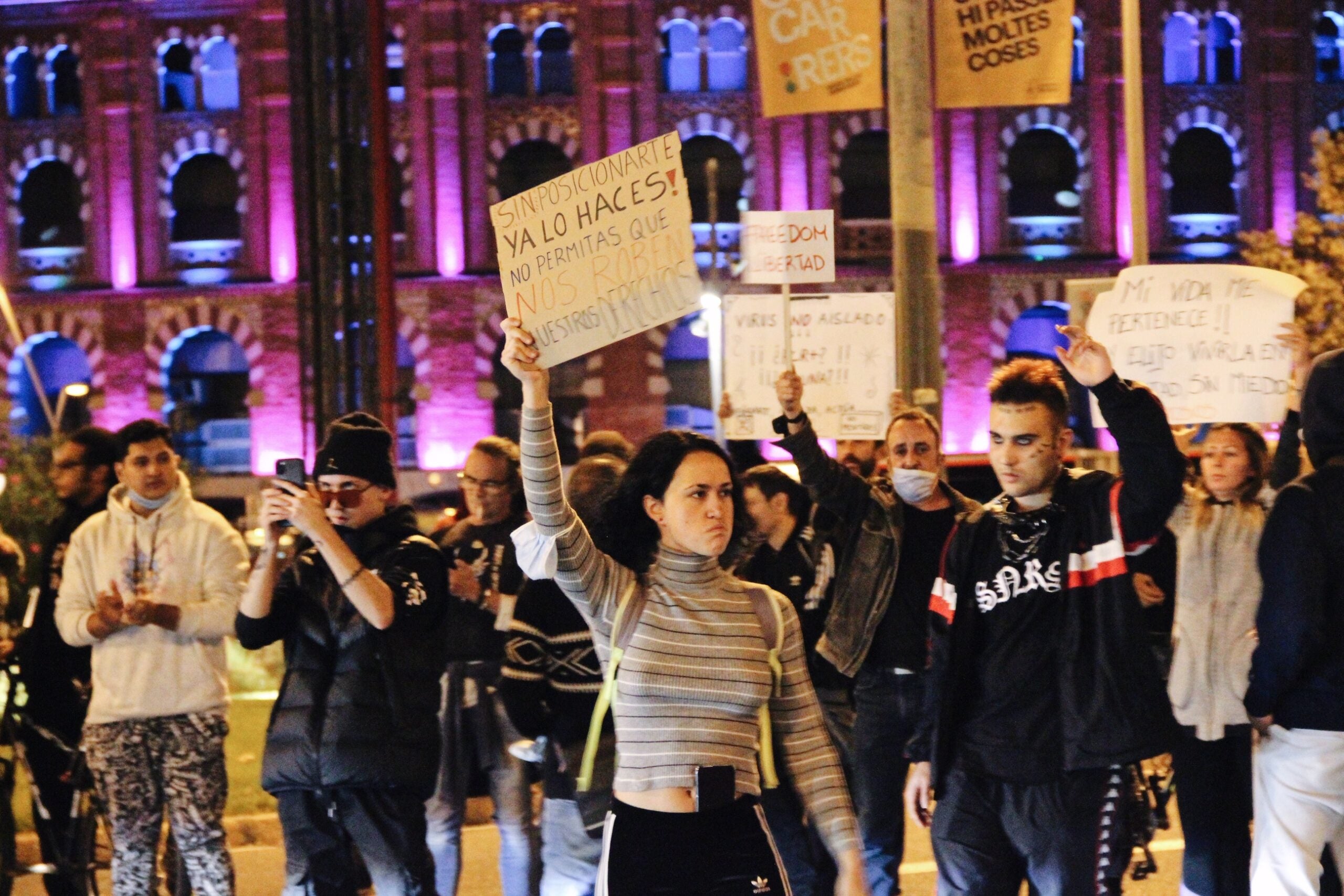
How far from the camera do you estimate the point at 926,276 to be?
9289 mm

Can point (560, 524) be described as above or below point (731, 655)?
above

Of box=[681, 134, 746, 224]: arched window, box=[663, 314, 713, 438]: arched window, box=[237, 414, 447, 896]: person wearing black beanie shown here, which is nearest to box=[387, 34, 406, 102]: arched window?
box=[681, 134, 746, 224]: arched window

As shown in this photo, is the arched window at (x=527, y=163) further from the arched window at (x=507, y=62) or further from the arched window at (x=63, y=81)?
the arched window at (x=63, y=81)

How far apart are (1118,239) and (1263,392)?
23152 millimetres

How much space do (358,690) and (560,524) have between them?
1.40m

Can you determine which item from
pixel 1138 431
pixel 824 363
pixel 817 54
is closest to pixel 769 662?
pixel 1138 431

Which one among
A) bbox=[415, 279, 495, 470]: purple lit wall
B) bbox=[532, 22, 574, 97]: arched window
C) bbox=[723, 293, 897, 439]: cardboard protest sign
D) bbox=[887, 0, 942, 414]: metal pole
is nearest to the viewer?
bbox=[723, 293, 897, 439]: cardboard protest sign

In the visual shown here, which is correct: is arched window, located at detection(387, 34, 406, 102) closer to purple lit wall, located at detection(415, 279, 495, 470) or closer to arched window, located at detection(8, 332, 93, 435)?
purple lit wall, located at detection(415, 279, 495, 470)

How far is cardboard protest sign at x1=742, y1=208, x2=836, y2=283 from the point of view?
743 cm

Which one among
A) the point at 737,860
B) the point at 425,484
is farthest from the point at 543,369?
the point at 425,484

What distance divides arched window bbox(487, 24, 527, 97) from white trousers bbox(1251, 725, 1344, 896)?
87.7ft

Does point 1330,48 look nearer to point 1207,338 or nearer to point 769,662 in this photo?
point 1207,338

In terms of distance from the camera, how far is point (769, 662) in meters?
4.01

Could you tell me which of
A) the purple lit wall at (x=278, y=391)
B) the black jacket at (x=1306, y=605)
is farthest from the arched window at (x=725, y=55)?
the black jacket at (x=1306, y=605)
